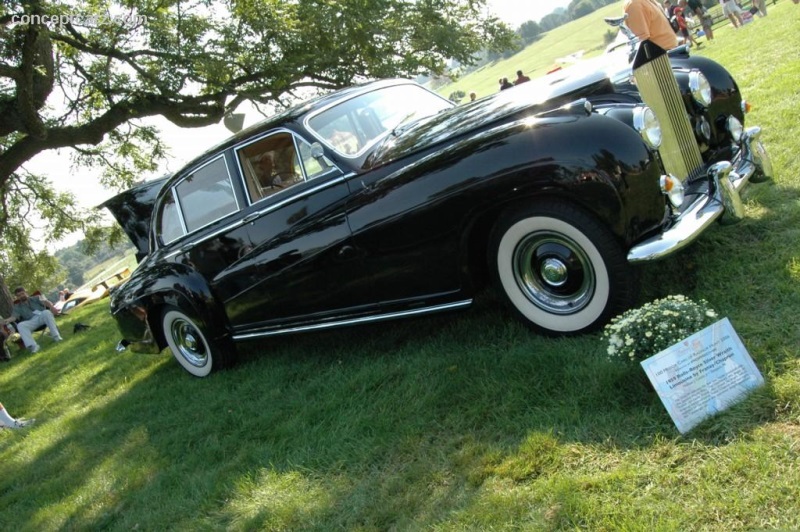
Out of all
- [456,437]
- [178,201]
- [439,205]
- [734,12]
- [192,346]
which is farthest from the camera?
[734,12]

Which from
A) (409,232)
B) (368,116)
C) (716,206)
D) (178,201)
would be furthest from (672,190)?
(178,201)

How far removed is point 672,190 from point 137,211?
18.2ft

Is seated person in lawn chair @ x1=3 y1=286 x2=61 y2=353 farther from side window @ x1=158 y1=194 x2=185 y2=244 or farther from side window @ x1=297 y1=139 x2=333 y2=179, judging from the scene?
Result: side window @ x1=297 y1=139 x2=333 y2=179

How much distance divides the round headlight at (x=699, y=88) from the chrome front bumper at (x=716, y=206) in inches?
15.9

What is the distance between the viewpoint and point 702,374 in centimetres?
272

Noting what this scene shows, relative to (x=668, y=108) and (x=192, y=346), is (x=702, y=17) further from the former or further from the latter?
(x=192, y=346)

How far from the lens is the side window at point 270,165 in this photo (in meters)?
4.88

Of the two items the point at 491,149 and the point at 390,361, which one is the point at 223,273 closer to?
the point at 390,361

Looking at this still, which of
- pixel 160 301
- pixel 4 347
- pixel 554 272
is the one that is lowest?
pixel 554 272

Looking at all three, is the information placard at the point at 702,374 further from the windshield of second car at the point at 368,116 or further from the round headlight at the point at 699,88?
the windshield of second car at the point at 368,116

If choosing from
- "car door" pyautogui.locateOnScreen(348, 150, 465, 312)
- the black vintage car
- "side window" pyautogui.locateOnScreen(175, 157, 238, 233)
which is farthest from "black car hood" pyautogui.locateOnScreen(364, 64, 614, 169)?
"side window" pyautogui.locateOnScreen(175, 157, 238, 233)

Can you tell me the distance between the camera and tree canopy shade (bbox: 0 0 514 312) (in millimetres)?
12969

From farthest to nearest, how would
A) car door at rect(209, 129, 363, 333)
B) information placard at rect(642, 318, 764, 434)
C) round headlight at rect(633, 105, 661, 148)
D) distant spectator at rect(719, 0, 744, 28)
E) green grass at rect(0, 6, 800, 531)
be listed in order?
distant spectator at rect(719, 0, 744, 28) → car door at rect(209, 129, 363, 333) → round headlight at rect(633, 105, 661, 148) → information placard at rect(642, 318, 764, 434) → green grass at rect(0, 6, 800, 531)

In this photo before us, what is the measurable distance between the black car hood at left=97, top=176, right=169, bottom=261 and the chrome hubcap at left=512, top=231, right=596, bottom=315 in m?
4.61
